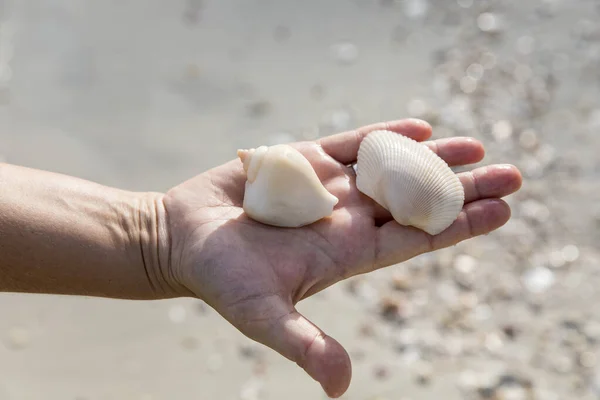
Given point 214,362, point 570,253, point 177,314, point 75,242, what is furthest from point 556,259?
point 75,242

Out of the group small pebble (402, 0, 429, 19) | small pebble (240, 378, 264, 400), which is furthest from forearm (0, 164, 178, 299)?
small pebble (402, 0, 429, 19)

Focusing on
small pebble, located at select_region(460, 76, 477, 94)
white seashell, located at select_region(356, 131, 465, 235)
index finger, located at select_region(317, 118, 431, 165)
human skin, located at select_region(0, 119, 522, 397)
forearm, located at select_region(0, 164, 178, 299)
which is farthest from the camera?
small pebble, located at select_region(460, 76, 477, 94)

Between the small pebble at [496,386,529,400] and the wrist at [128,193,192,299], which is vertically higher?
the wrist at [128,193,192,299]

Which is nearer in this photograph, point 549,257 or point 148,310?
point 148,310

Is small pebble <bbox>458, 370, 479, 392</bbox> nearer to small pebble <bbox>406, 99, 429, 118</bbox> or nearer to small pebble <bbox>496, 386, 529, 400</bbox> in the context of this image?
small pebble <bbox>496, 386, 529, 400</bbox>

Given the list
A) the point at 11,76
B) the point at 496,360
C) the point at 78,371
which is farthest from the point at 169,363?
the point at 11,76

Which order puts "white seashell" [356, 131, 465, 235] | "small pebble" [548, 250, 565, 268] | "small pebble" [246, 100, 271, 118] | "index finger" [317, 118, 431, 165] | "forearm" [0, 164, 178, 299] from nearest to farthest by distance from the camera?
"forearm" [0, 164, 178, 299]
"white seashell" [356, 131, 465, 235]
"index finger" [317, 118, 431, 165]
"small pebble" [548, 250, 565, 268]
"small pebble" [246, 100, 271, 118]

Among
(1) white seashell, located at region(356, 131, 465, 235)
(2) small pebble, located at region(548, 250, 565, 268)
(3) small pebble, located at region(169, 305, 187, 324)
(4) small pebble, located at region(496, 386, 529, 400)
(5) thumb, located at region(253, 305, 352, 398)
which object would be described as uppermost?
(1) white seashell, located at region(356, 131, 465, 235)

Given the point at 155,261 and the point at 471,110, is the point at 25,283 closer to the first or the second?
the point at 155,261
